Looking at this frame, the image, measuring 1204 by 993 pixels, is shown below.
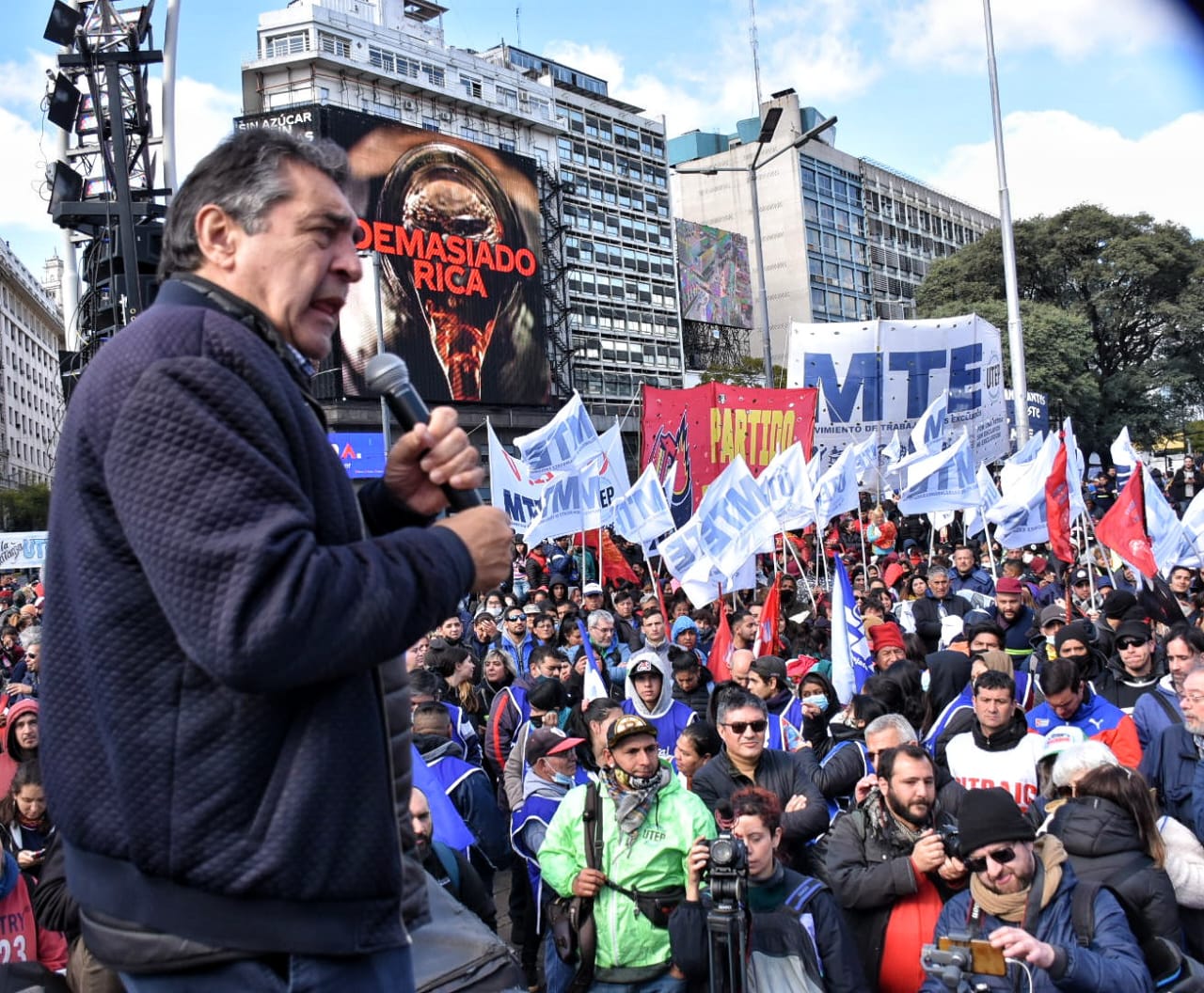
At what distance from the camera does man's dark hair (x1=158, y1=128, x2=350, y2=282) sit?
1602 millimetres

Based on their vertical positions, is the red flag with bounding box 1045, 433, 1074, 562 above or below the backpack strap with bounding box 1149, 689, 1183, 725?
above

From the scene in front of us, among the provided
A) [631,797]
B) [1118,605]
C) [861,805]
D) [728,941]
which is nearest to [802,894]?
[728,941]

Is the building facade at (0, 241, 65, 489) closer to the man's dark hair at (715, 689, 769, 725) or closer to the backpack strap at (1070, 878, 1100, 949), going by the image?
the man's dark hair at (715, 689, 769, 725)

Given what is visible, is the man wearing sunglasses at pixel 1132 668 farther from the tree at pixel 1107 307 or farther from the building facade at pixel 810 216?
the building facade at pixel 810 216

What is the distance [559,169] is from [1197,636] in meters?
61.6

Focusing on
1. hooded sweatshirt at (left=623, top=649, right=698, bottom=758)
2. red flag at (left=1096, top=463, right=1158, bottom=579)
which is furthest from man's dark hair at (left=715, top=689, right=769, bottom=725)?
red flag at (left=1096, top=463, right=1158, bottom=579)

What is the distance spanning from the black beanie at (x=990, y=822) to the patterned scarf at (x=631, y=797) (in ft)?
4.24

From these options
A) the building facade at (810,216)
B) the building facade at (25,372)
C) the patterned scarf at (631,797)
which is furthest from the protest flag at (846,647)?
the building facade at (25,372)

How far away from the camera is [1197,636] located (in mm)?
6902

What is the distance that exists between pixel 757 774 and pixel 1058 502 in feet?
25.9

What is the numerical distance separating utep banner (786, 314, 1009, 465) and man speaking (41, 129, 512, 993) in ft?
62.2

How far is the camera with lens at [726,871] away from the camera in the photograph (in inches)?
157

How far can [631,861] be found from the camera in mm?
4746

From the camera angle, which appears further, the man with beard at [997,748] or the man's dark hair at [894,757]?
the man with beard at [997,748]
